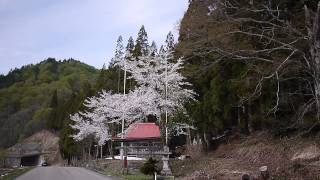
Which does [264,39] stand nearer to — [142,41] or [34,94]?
[142,41]

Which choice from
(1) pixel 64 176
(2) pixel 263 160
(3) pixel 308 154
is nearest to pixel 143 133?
(1) pixel 64 176

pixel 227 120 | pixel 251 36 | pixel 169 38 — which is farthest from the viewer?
pixel 169 38

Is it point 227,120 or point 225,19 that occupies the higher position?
point 225,19

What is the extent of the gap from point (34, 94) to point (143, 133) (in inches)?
3802

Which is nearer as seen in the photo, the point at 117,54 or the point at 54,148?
the point at 117,54

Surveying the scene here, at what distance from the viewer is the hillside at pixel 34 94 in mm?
110125

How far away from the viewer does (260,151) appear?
22.7 meters

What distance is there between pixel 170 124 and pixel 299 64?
41.0 ft

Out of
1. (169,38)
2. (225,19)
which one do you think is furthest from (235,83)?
(169,38)

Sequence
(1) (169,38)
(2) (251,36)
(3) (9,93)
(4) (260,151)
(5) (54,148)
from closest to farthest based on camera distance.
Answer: (2) (251,36) → (4) (260,151) → (1) (169,38) → (5) (54,148) → (3) (9,93)

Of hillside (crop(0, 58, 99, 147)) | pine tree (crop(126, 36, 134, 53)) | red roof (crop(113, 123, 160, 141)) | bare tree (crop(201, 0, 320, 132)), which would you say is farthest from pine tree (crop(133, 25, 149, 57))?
hillside (crop(0, 58, 99, 147))

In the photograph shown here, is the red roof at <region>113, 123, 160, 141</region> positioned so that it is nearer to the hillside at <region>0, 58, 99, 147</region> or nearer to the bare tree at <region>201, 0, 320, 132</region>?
the bare tree at <region>201, 0, 320, 132</region>

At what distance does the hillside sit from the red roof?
56133mm

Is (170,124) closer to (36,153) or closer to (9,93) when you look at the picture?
(36,153)
